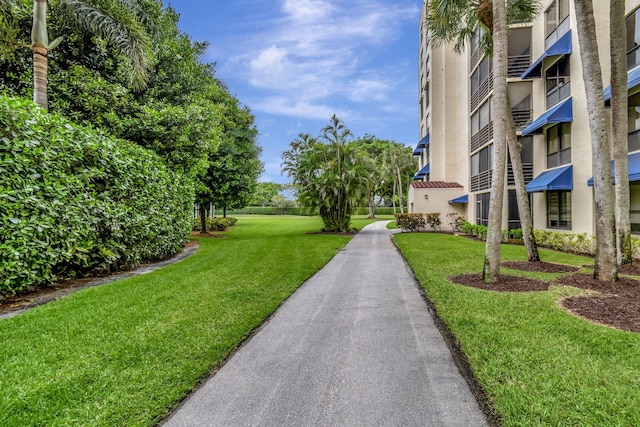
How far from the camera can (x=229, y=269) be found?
8445 millimetres

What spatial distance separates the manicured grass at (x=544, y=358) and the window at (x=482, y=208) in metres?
12.7

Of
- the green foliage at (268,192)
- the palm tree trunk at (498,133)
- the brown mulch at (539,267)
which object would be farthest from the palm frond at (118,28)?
the green foliage at (268,192)

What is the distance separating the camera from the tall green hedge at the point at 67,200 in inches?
204

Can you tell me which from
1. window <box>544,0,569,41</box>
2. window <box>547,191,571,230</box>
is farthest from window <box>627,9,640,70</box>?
window <box>547,191,571,230</box>

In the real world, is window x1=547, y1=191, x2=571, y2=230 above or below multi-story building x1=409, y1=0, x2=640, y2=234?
below

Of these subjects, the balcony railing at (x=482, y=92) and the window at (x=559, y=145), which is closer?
the window at (x=559, y=145)

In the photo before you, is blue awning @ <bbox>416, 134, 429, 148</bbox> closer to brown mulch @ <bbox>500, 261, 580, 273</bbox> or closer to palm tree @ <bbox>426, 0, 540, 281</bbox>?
palm tree @ <bbox>426, 0, 540, 281</bbox>

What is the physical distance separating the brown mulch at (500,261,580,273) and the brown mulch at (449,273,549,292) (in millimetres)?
1322

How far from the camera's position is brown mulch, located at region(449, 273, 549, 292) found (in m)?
6.18

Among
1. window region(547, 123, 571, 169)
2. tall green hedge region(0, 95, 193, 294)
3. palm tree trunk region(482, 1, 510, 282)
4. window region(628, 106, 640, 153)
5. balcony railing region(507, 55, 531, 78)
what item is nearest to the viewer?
tall green hedge region(0, 95, 193, 294)

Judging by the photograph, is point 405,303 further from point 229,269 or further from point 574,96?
point 574,96

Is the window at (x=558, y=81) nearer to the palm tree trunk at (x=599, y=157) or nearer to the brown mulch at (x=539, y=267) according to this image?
the palm tree trunk at (x=599, y=157)

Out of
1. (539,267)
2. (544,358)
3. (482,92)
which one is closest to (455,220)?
(482,92)

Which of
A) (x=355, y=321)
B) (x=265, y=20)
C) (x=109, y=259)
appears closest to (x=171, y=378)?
(x=355, y=321)
